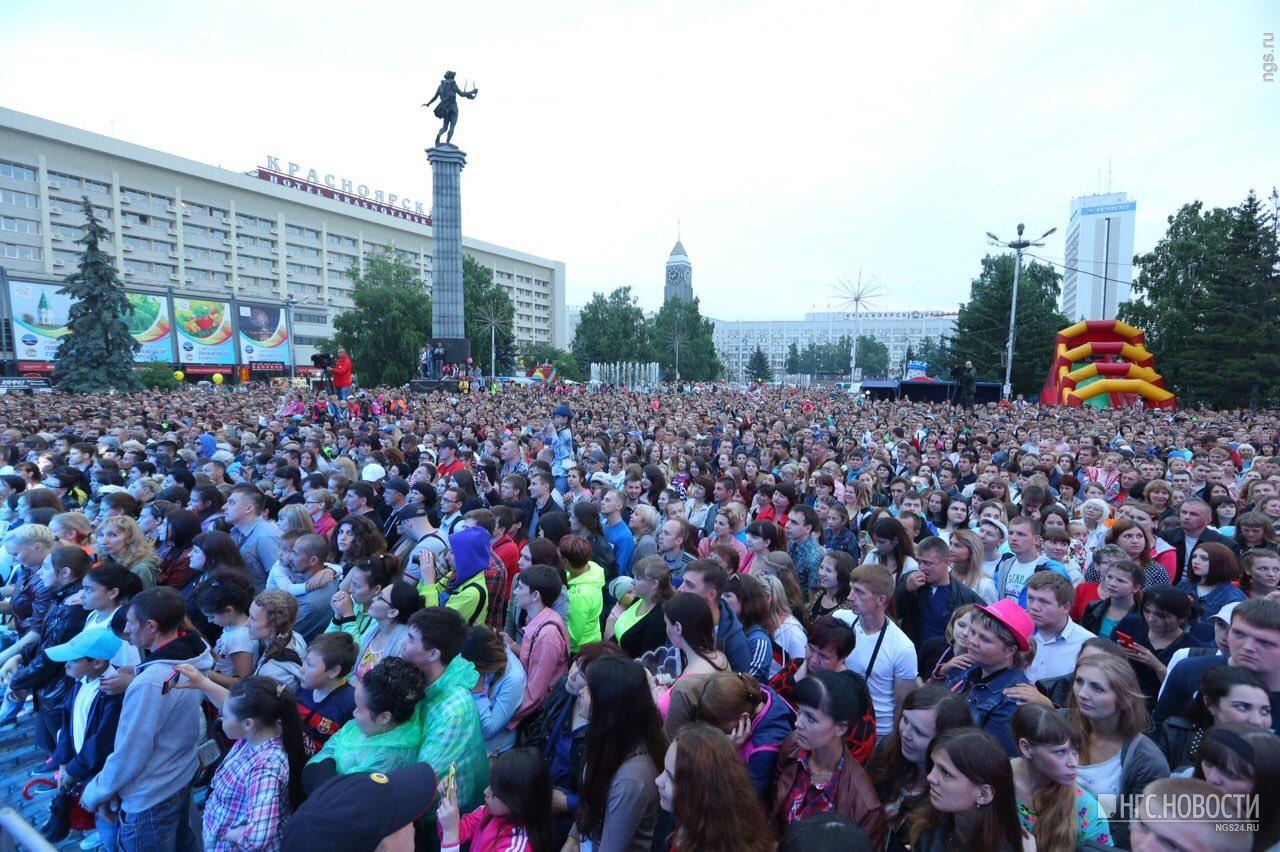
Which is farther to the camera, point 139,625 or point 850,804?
point 139,625

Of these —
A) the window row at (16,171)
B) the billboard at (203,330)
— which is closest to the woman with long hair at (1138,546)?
the billboard at (203,330)

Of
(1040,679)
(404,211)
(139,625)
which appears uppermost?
(404,211)

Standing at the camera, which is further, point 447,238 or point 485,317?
point 485,317

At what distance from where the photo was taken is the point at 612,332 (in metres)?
73.8

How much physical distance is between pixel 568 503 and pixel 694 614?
4842mm

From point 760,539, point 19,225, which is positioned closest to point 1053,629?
point 760,539

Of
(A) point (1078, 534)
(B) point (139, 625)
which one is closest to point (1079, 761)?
(A) point (1078, 534)

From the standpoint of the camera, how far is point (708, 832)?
6.78 ft

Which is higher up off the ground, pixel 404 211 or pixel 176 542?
pixel 404 211

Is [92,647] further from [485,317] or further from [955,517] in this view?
[485,317]

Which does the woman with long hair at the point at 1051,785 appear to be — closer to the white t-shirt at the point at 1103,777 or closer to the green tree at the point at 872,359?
the white t-shirt at the point at 1103,777

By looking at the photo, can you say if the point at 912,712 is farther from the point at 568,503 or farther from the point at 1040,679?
the point at 568,503

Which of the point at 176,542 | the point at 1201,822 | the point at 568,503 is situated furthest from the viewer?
the point at 568,503

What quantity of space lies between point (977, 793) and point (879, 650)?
4.39 ft
